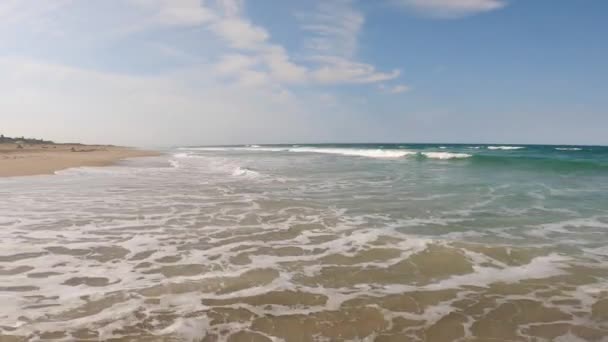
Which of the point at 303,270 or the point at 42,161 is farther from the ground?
the point at 42,161

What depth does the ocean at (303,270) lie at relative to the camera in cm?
418

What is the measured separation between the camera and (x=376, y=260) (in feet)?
21.3

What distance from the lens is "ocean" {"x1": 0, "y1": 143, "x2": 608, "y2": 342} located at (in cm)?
418

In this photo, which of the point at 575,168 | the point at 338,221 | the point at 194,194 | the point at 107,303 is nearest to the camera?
the point at 107,303

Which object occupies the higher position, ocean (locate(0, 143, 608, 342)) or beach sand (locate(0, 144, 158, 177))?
beach sand (locate(0, 144, 158, 177))

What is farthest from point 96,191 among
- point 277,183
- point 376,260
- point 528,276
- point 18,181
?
point 528,276

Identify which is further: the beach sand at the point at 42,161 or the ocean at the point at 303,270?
the beach sand at the point at 42,161

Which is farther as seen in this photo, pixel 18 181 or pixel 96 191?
pixel 18 181

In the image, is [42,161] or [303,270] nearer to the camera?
[303,270]

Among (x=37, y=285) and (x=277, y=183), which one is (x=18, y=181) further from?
(x=37, y=285)

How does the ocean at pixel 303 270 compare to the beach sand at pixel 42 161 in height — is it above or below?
below

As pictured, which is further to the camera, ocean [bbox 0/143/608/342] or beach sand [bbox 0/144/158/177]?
beach sand [bbox 0/144/158/177]

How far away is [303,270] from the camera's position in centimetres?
602

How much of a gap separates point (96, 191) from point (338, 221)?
10.1 meters
